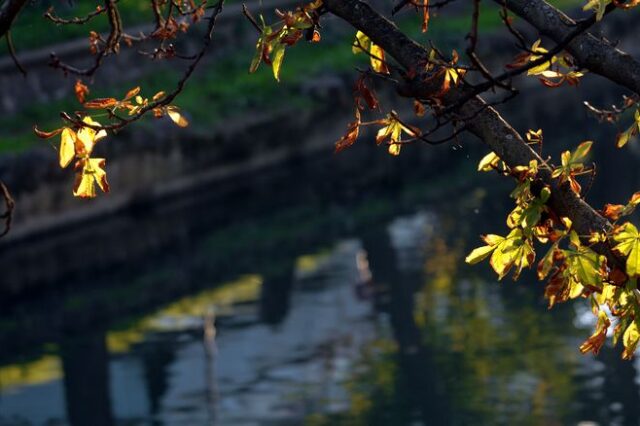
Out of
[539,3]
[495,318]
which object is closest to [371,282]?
[495,318]

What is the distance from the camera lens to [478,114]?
358 cm

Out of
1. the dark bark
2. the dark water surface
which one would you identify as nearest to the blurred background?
the dark water surface

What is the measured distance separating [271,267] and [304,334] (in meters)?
2.44

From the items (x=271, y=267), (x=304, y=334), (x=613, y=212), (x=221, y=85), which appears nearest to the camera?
(x=613, y=212)

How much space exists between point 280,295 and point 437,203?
417cm

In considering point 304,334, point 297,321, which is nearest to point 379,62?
point 304,334

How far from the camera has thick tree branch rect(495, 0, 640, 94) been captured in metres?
3.51

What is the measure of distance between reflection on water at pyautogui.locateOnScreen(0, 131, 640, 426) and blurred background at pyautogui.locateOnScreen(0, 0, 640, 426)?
33mm

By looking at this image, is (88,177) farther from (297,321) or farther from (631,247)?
(297,321)

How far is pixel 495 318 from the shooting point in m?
12.8

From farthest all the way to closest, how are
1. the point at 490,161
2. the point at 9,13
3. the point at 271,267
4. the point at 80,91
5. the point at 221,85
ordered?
the point at 221,85, the point at 271,267, the point at 490,161, the point at 80,91, the point at 9,13

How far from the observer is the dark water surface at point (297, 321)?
1079 centimetres

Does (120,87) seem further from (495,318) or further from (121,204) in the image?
(495,318)

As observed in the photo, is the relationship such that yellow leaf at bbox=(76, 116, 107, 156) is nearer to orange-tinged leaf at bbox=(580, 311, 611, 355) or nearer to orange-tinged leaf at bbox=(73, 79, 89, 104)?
orange-tinged leaf at bbox=(73, 79, 89, 104)
